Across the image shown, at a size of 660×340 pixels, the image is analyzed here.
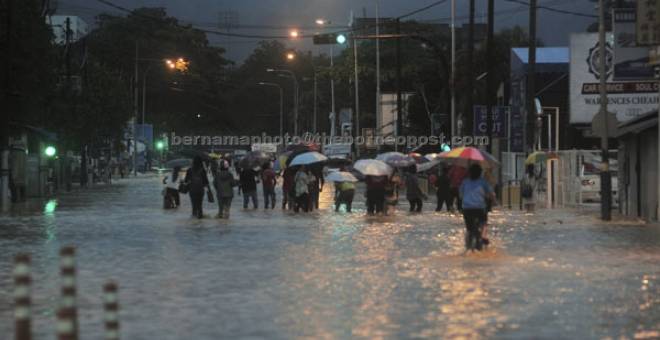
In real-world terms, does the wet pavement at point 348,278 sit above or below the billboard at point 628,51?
below

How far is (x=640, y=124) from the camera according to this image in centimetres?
3106

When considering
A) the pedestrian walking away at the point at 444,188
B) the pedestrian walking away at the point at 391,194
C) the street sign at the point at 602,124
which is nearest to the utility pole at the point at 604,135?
the street sign at the point at 602,124

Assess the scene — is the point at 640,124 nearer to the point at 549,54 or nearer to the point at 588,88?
the point at 588,88

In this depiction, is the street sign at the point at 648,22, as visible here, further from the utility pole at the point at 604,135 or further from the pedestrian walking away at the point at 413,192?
the pedestrian walking away at the point at 413,192

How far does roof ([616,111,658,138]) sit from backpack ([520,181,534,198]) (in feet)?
21.8

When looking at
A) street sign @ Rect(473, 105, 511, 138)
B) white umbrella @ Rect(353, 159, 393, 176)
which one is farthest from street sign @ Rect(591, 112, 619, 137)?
street sign @ Rect(473, 105, 511, 138)

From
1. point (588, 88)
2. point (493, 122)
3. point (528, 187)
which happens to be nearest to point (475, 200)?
point (528, 187)

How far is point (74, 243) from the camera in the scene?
75.6 ft

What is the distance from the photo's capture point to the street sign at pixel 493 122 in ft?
149

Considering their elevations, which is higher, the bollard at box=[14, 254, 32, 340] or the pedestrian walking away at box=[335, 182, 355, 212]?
the pedestrian walking away at box=[335, 182, 355, 212]

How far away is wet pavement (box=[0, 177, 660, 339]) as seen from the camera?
38.2 feet

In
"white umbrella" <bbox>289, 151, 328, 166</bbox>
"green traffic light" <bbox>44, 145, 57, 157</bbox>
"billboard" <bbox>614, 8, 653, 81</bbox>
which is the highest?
"billboard" <bbox>614, 8, 653, 81</bbox>

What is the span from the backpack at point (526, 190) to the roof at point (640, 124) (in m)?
6.63

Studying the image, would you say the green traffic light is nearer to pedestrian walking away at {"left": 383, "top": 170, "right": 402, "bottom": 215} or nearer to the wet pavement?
pedestrian walking away at {"left": 383, "top": 170, "right": 402, "bottom": 215}
